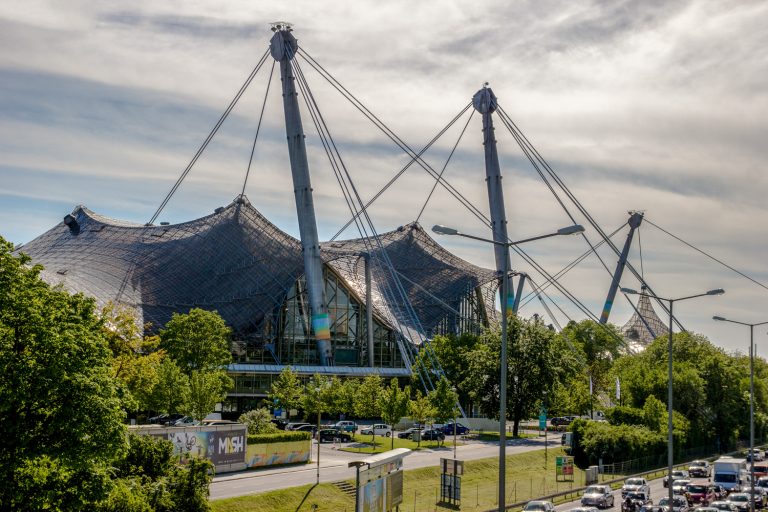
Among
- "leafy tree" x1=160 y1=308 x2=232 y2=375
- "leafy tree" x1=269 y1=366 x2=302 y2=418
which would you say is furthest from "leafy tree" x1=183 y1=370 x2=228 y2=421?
"leafy tree" x1=160 y1=308 x2=232 y2=375

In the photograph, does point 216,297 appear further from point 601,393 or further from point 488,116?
point 601,393

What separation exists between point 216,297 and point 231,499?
69.5 metres

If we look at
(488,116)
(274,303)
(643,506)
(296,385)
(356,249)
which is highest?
(488,116)

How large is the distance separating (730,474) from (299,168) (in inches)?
2132

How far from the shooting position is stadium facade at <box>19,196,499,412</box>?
4213 inches

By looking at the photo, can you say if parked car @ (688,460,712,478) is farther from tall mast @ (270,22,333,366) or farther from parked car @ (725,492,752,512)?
tall mast @ (270,22,333,366)

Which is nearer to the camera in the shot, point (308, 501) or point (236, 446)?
point (308, 501)

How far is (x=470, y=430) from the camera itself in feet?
300

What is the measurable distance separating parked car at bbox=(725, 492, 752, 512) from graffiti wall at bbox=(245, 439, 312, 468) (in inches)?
1099

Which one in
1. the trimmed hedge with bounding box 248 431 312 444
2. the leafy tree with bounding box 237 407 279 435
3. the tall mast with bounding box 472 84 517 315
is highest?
the tall mast with bounding box 472 84 517 315

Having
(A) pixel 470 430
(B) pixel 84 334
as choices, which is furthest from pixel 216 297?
(B) pixel 84 334

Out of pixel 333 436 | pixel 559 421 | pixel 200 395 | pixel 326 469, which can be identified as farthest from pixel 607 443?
pixel 559 421

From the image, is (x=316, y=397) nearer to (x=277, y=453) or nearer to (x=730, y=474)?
(x=277, y=453)

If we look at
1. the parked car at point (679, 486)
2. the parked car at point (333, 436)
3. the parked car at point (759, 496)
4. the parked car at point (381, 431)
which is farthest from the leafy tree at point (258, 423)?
the parked car at point (759, 496)
